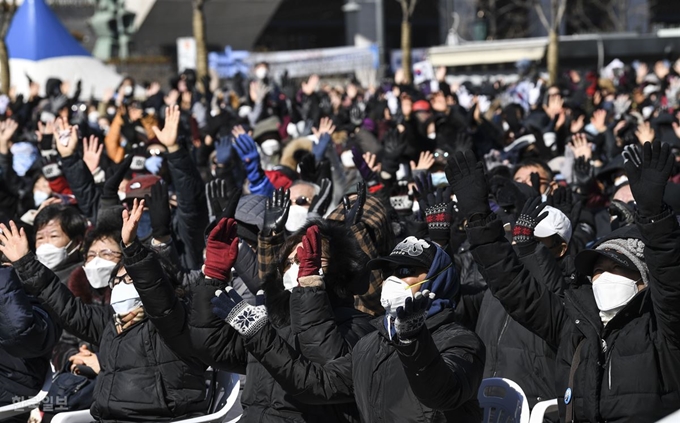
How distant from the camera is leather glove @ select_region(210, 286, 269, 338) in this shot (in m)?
4.32

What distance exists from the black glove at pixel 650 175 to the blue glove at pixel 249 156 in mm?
4415

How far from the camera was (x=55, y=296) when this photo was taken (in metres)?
5.90

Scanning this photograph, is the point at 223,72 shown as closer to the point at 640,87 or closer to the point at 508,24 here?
the point at 640,87

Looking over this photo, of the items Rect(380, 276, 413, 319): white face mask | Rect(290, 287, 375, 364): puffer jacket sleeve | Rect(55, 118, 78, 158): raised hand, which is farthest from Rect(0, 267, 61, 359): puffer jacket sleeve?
Rect(55, 118, 78, 158): raised hand

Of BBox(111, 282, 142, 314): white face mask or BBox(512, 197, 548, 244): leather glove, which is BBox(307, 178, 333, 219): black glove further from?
BBox(111, 282, 142, 314): white face mask

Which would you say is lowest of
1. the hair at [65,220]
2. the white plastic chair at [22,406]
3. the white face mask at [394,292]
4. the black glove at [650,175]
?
the white plastic chair at [22,406]

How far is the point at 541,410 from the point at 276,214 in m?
1.49

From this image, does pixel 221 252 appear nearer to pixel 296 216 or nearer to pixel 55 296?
pixel 55 296

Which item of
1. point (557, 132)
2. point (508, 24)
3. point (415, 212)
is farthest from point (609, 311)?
point (508, 24)

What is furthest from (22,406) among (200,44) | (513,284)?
(200,44)

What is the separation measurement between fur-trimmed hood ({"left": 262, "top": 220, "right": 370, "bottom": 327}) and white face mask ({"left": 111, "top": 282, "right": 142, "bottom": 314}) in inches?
28.7

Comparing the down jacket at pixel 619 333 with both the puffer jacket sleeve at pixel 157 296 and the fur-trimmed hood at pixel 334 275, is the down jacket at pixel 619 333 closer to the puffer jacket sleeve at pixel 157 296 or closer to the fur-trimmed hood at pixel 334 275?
the fur-trimmed hood at pixel 334 275

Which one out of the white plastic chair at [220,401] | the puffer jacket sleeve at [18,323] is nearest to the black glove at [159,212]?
the puffer jacket sleeve at [18,323]

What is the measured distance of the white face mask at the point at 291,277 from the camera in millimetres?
4891
